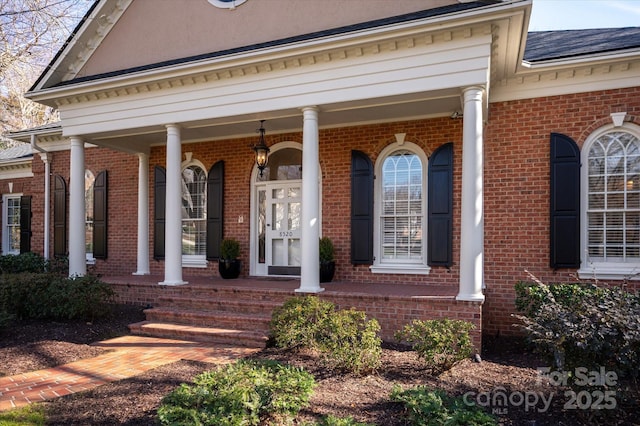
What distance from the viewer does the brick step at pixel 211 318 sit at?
6.82 m

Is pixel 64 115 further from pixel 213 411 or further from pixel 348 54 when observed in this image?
pixel 213 411

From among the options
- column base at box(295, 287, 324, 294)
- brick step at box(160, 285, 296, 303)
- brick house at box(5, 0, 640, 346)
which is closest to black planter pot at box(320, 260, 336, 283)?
brick house at box(5, 0, 640, 346)

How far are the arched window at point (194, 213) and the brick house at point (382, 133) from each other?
0.22 ft

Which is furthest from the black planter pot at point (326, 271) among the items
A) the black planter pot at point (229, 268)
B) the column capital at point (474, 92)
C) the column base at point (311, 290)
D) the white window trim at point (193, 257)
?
the column capital at point (474, 92)

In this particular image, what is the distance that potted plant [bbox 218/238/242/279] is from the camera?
946cm

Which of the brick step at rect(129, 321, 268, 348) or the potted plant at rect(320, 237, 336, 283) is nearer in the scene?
the brick step at rect(129, 321, 268, 348)

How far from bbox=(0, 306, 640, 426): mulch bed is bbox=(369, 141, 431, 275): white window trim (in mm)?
1963

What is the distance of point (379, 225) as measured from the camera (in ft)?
28.5

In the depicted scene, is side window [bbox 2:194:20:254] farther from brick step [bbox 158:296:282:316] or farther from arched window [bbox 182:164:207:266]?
brick step [bbox 158:296:282:316]

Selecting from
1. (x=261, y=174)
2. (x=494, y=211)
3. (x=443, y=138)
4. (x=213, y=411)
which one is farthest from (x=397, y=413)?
(x=261, y=174)

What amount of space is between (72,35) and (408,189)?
763 centimetres

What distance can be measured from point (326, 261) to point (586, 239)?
15.0 feet

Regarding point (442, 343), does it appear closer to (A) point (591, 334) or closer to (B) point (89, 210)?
(A) point (591, 334)

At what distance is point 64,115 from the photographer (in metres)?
9.16
